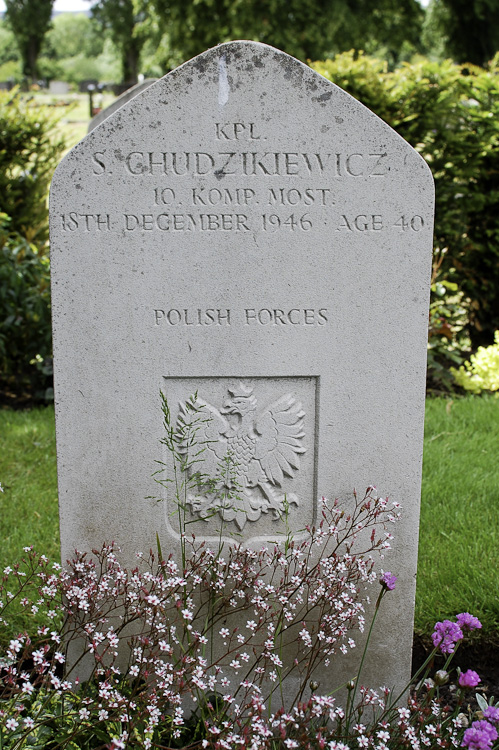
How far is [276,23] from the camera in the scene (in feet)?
64.0

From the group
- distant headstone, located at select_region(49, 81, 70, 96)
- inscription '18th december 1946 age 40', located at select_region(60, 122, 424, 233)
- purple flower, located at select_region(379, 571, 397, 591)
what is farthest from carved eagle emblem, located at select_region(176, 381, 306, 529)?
distant headstone, located at select_region(49, 81, 70, 96)

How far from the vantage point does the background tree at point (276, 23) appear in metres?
19.5

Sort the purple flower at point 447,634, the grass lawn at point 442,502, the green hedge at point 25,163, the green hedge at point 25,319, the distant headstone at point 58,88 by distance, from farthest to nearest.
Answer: the distant headstone at point 58,88
the green hedge at point 25,163
the green hedge at point 25,319
the grass lawn at point 442,502
the purple flower at point 447,634

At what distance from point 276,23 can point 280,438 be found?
65.8 feet

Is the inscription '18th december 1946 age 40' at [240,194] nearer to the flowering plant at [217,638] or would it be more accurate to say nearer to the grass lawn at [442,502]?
the flowering plant at [217,638]

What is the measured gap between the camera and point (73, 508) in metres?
2.32

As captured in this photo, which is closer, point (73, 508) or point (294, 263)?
point (294, 263)

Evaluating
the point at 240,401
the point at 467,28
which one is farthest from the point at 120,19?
the point at 240,401

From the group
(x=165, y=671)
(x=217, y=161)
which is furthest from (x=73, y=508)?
(x=217, y=161)

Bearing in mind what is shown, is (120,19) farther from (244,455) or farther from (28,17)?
(244,455)

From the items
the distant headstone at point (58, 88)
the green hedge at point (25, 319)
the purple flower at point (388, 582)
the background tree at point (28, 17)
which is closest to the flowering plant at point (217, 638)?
the purple flower at point (388, 582)

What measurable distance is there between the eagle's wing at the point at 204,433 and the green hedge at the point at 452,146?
12.2ft

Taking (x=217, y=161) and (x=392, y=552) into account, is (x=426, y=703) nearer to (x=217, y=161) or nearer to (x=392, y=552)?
(x=392, y=552)

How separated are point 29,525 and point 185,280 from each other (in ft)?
6.05
